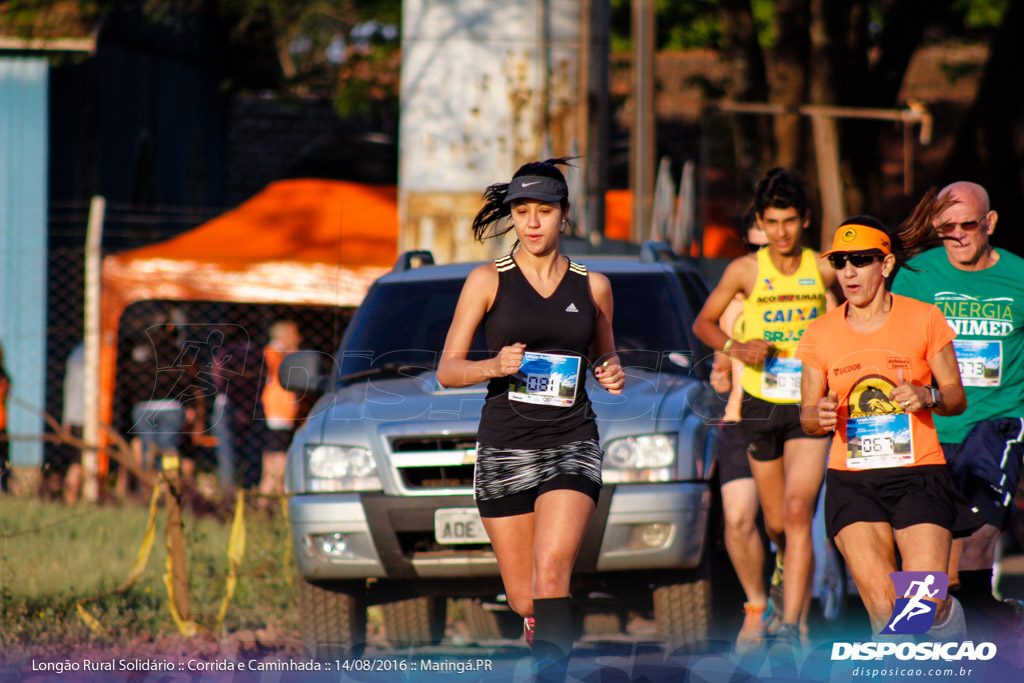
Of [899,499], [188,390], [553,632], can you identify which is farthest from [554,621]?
[188,390]

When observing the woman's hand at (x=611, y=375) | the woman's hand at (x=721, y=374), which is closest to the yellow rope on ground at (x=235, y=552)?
the woman's hand at (x=721, y=374)

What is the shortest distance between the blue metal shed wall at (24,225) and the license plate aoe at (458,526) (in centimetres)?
1183

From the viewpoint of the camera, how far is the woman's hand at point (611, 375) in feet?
16.5

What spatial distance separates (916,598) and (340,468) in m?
2.97

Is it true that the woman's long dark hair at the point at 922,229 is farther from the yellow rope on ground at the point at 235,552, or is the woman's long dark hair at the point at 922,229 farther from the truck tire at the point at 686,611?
the yellow rope on ground at the point at 235,552

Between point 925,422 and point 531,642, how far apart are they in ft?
5.86

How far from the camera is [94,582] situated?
8.48 m

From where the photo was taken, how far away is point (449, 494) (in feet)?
21.6

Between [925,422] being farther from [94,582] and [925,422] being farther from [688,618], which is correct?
[94,582]

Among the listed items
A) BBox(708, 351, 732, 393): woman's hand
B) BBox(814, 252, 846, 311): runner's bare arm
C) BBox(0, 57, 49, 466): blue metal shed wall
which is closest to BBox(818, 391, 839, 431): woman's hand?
BBox(814, 252, 846, 311): runner's bare arm

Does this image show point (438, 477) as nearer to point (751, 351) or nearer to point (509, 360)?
point (751, 351)

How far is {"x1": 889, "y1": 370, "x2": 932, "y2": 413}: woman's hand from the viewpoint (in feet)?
16.6


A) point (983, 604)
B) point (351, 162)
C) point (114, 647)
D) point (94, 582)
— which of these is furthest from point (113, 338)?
point (351, 162)

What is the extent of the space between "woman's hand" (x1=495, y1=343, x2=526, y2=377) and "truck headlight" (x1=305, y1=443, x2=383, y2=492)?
83.5 inches
